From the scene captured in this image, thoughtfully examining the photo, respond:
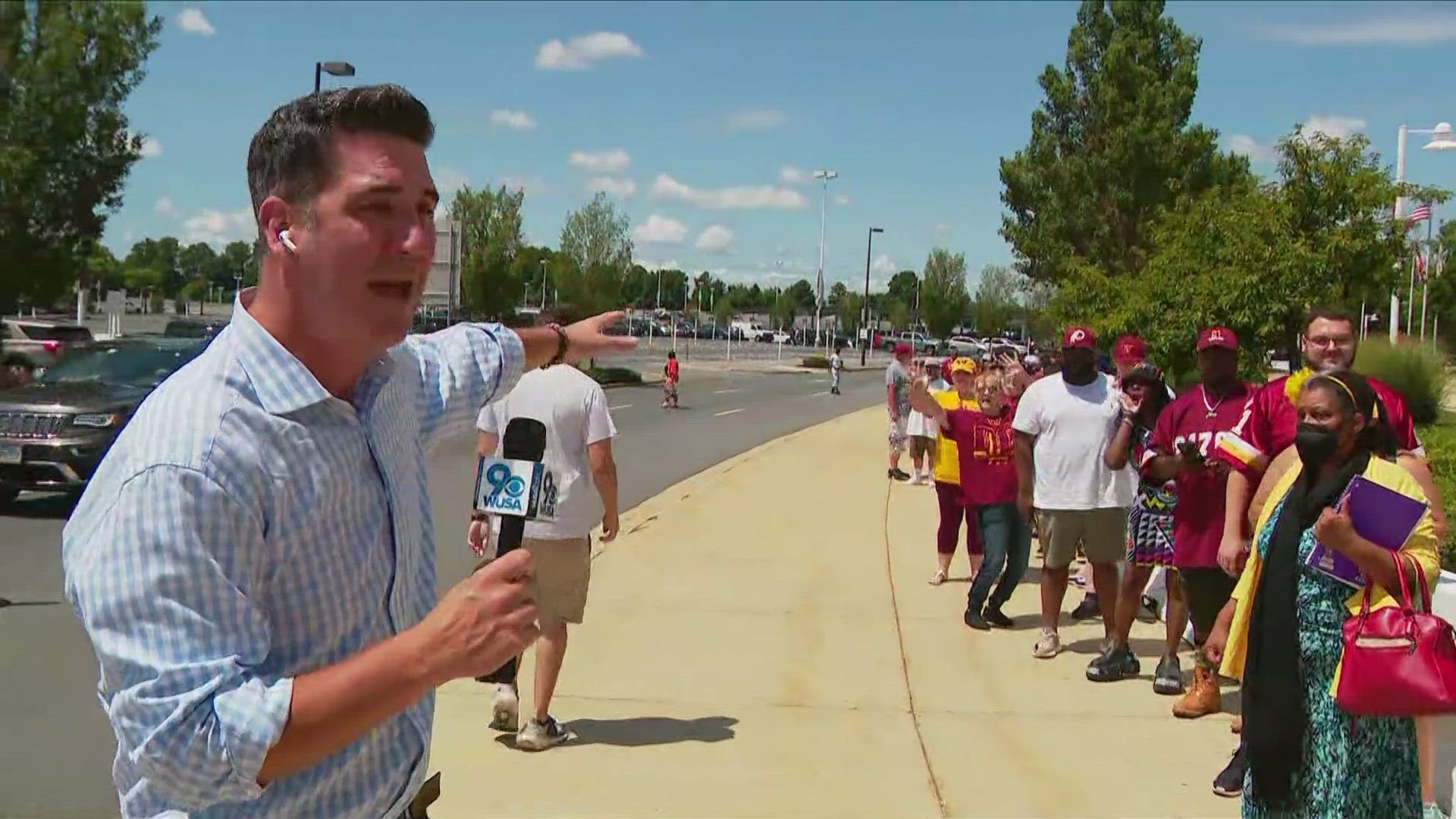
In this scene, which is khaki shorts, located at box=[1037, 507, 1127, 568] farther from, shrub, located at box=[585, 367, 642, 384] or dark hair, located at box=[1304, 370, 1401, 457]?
shrub, located at box=[585, 367, 642, 384]

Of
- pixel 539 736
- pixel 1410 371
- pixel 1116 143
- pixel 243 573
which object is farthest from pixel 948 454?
pixel 1116 143

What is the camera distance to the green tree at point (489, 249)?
4278cm

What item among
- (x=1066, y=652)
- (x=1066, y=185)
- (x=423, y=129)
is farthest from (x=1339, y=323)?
(x=1066, y=185)

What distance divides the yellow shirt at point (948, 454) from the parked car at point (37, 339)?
60.8ft

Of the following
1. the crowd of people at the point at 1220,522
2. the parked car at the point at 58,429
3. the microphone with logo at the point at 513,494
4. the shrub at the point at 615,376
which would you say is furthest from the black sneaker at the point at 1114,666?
the shrub at the point at 615,376

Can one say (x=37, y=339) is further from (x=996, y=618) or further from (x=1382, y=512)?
(x=1382, y=512)

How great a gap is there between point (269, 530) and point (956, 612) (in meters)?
7.50

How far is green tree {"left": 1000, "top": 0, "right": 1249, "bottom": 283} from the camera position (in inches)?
952

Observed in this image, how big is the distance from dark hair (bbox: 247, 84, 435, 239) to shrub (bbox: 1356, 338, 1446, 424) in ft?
61.6

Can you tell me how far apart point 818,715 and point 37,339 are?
27876mm

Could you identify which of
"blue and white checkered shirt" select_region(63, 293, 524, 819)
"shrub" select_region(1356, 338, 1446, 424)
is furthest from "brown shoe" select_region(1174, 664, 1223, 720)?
"shrub" select_region(1356, 338, 1446, 424)

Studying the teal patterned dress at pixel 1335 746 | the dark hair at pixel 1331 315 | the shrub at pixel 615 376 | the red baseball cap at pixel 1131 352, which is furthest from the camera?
the shrub at pixel 615 376

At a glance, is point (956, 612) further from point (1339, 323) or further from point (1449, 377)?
point (1449, 377)

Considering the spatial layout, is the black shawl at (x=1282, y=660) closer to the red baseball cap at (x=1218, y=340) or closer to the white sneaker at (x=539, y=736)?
the red baseball cap at (x=1218, y=340)
